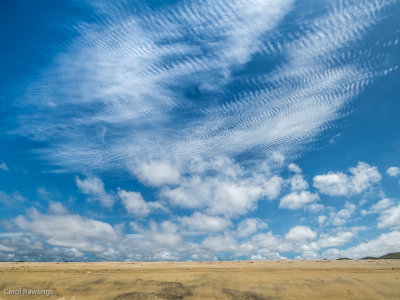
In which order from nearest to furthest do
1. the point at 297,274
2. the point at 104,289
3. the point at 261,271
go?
1. the point at 104,289
2. the point at 297,274
3. the point at 261,271

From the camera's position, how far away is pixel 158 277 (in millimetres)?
19844

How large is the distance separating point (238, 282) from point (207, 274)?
325cm

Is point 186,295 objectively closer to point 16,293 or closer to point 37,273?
point 16,293

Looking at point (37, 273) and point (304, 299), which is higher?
point (37, 273)

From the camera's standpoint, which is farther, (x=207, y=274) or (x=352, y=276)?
(x=207, y=274)

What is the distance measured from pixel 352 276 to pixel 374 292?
3.11 metres

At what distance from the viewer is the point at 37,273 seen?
22.5 m

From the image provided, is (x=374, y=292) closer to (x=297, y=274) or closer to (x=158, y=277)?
(x=297, y=274)

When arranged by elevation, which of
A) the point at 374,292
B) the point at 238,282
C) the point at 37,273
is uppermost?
the point at 37,273

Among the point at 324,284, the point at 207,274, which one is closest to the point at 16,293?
the point at 207,274

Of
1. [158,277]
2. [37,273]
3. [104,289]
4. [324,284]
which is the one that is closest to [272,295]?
[324,284]

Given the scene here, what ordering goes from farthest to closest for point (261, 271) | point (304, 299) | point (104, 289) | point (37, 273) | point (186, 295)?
point (37, 273), point (261, 271), point (104, 289), point (186, 295), point (304, 299)

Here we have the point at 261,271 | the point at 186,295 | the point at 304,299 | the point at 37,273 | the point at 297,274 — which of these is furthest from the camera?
the point at 37,273

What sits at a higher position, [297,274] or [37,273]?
[37,273]
